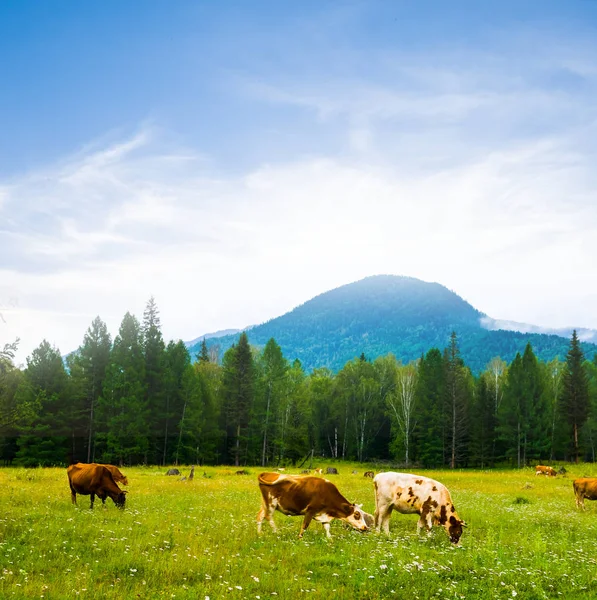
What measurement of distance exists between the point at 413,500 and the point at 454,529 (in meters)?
1.51

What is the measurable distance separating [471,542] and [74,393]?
51.0 m

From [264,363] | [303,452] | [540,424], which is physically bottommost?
[303,452]

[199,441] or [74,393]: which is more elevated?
[74,393]

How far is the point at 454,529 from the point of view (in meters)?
15.1

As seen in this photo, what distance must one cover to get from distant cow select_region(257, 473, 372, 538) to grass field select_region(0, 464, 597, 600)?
485 millimetres

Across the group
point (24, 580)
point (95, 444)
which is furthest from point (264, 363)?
point (24, 580)

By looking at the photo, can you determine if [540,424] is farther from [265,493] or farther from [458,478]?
[265,493]

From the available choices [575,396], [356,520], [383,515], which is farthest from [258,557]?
[575,396]

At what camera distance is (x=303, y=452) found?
7825cm

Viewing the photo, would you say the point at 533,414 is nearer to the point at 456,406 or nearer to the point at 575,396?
the point at 575,396

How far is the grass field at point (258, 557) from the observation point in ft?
30.8

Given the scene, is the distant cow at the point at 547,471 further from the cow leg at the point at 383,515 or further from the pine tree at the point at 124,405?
the pine tree at the point at 124,405

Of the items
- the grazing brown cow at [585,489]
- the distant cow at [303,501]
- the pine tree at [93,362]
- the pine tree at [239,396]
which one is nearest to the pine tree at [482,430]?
the pine tree at [239,396]

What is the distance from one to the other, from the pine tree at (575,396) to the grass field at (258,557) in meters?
58.1
